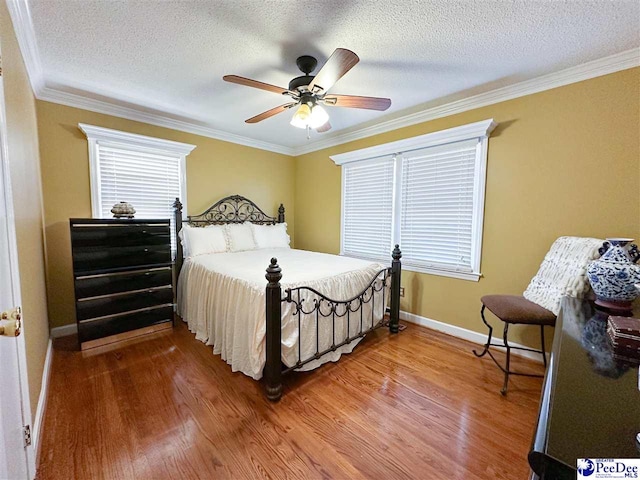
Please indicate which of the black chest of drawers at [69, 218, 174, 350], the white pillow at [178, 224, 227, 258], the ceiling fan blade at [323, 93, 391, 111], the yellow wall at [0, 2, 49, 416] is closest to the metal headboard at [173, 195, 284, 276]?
the white pillow at [178, 224, 227, 258]

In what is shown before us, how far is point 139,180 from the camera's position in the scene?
3.23m

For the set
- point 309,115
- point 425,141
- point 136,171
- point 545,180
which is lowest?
point 545,180

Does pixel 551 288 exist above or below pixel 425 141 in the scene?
below

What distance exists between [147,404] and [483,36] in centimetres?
343

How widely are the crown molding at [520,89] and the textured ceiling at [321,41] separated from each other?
0.30 ft

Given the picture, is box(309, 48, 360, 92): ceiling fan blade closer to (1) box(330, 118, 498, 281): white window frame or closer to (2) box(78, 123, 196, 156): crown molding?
(1) box(330, 118, 498, 281): white window frame

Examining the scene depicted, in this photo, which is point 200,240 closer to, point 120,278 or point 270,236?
point 120,278

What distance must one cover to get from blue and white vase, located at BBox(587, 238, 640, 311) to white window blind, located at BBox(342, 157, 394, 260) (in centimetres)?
211

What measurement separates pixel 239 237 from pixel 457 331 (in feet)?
9.70

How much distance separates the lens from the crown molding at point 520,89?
1983mm

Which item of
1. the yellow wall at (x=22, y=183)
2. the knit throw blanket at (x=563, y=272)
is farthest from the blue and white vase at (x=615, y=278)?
the yellow wall at (x=22, y=183)

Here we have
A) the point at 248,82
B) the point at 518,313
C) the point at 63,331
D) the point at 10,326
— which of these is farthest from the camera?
the point at 63,331

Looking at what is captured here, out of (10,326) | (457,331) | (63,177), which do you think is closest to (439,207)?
(457,331)

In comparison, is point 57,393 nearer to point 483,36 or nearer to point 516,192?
point 483,36
